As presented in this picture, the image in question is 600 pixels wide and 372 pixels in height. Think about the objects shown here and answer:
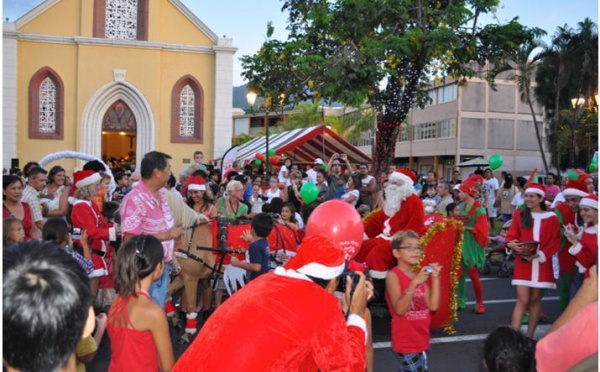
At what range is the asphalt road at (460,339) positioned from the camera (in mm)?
5840

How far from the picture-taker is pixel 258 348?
234 cm

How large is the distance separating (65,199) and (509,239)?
5814 mm

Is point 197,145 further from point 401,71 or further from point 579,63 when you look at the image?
point 579,63

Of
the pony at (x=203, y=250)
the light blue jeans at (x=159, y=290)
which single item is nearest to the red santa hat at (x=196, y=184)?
the pony at (x=203, y=250)

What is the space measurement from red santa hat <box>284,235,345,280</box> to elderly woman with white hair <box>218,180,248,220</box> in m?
5.23

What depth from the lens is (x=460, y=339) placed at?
6719 mm

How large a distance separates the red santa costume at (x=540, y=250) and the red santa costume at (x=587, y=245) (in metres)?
0.29

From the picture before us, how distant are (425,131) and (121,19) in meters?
32.0

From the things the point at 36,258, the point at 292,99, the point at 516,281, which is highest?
the point at 292,99

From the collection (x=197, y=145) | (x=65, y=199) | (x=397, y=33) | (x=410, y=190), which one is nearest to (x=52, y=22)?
(x=197, y=145)

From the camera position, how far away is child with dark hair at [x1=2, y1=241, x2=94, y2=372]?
1.59m

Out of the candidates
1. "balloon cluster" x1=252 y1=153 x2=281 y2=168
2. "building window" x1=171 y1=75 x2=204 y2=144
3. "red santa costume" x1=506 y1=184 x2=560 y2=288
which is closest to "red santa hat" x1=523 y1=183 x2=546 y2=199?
"red santa costume" x1=506 y1=184 x2=560 y2=288

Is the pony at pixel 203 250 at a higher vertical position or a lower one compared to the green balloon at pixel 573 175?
lower

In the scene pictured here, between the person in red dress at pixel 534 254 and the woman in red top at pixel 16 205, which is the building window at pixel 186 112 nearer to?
the woman in red top at pixel 16 205
